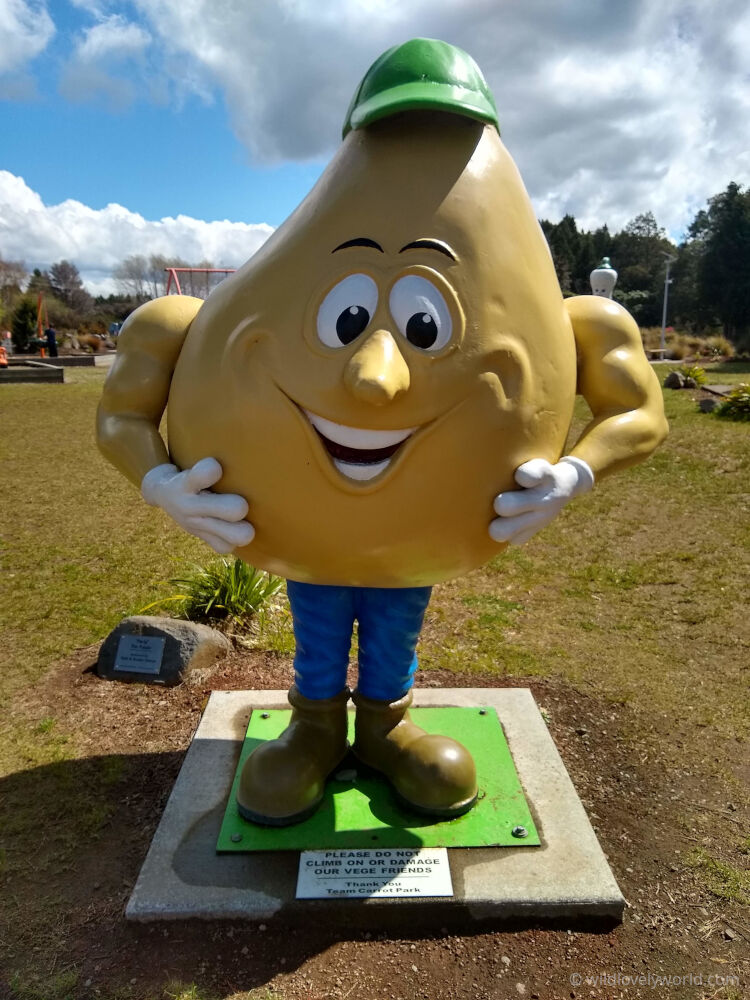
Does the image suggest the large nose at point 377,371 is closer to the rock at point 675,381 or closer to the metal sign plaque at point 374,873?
the metal sign plaque at point 374,873

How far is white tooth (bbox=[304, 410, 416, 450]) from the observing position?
2029 millimetres

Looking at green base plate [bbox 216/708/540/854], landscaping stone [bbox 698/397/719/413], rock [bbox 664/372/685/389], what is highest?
rock [bbox 664/372/685/389]

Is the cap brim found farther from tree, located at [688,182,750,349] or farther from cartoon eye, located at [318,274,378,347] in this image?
tree, located at [688,182,750,349]

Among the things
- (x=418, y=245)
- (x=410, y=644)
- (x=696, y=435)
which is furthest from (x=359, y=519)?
(x=696, y=435)

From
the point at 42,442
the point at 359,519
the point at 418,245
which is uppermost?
the point at 418,245

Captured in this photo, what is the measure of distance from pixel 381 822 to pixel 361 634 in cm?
68

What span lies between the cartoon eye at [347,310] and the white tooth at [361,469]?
12.6 inches

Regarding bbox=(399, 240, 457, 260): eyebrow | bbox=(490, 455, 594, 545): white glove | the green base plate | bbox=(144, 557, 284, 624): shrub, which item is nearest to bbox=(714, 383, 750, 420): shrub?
bbox=(144, 557, 284, 624): shrub

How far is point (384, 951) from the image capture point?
97.0 inches

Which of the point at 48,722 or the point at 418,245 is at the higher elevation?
the point at 418,245

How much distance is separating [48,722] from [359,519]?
7.92 feet

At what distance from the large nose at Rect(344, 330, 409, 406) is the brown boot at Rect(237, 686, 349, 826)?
151 cm

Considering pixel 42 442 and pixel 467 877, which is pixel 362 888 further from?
pixel 42 442

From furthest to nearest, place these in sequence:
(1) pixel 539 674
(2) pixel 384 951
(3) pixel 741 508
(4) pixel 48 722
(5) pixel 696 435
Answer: (5) pixel 696 435 → (3) pixel 741 508 → (1) pixel 539 674 → (4) pixel 48 722 → (2) pixel 384 951
